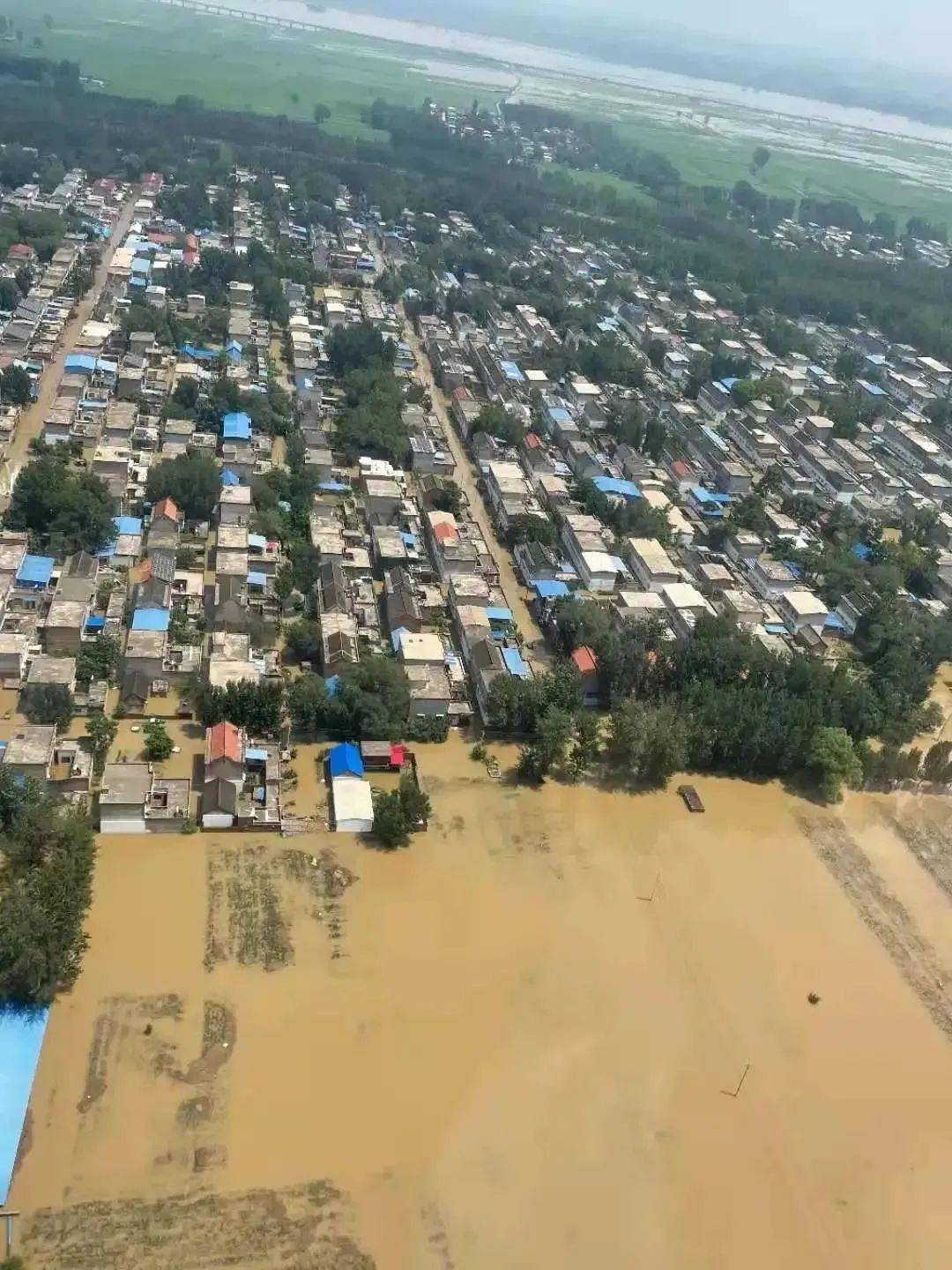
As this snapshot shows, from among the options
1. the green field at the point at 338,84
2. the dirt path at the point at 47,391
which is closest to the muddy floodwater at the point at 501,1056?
the dirt path at the point at 47,391

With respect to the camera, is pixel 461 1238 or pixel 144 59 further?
pixel 144 59

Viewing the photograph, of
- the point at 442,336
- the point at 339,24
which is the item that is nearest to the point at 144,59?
the point at 442,336

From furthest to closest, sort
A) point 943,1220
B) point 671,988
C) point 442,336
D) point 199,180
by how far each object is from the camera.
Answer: point 199,180
point 442,336
point 671,988
point 943,1220

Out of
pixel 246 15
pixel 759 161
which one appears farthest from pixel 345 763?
pixel 246 15

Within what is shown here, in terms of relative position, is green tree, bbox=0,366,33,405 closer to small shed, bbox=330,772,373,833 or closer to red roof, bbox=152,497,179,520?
red roof, bbox=152,497,179,520

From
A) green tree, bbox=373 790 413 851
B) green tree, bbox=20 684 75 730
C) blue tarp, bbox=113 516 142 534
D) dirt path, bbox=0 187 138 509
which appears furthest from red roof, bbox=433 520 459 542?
dirt path, bbox=0 187 138 509

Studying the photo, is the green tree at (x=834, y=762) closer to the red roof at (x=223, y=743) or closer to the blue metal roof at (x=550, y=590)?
the blue metal roof at (x=550, y=590)

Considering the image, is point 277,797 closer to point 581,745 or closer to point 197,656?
point 197,656
